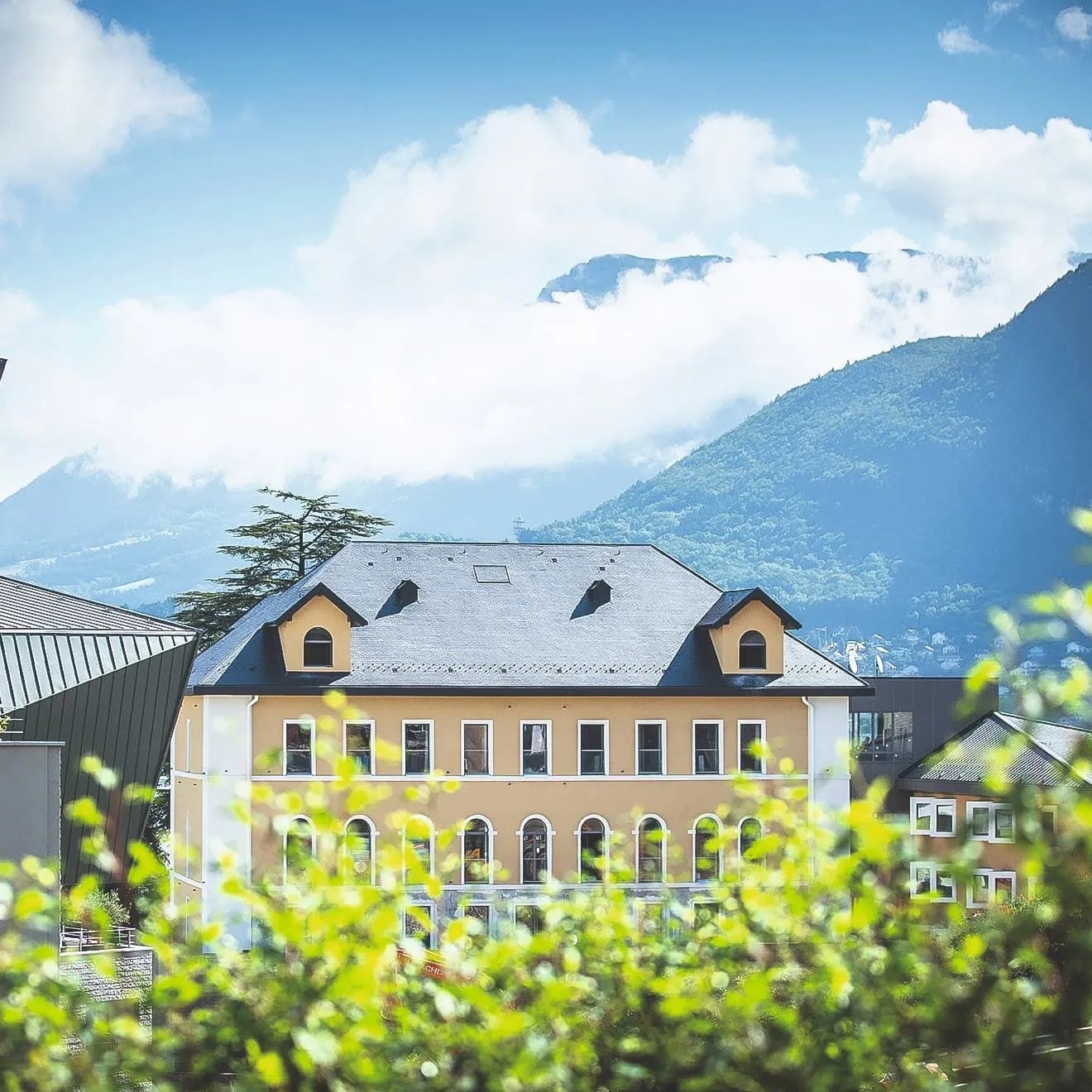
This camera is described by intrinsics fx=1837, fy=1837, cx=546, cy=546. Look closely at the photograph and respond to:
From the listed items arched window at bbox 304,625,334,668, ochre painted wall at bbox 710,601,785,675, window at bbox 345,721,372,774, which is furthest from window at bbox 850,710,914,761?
arched window at bbox 304,625,334,668

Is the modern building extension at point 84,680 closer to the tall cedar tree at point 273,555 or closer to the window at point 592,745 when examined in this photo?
the window at point 592,745

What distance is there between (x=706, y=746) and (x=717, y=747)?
251 mm

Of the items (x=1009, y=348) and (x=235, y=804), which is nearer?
(x=235, y=804)

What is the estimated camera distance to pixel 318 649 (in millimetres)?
41594

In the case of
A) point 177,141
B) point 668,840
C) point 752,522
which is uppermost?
point 177,141

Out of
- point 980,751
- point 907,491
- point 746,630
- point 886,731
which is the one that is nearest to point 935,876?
point 746,630

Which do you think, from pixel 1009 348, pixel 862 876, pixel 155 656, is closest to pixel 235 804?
pixel 862 876

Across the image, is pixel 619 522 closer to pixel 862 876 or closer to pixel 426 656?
pixel 426 656

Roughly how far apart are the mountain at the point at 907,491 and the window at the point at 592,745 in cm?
10537

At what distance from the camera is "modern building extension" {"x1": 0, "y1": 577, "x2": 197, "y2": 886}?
19031 millimetres

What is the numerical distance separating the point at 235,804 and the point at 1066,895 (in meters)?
2.06

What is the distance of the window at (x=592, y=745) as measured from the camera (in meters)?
42.2

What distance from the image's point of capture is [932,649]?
490ft

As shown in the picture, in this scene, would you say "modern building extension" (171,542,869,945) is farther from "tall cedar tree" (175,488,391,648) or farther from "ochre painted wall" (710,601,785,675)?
Answer: "tall cedar tree" (175,488,391,648)
